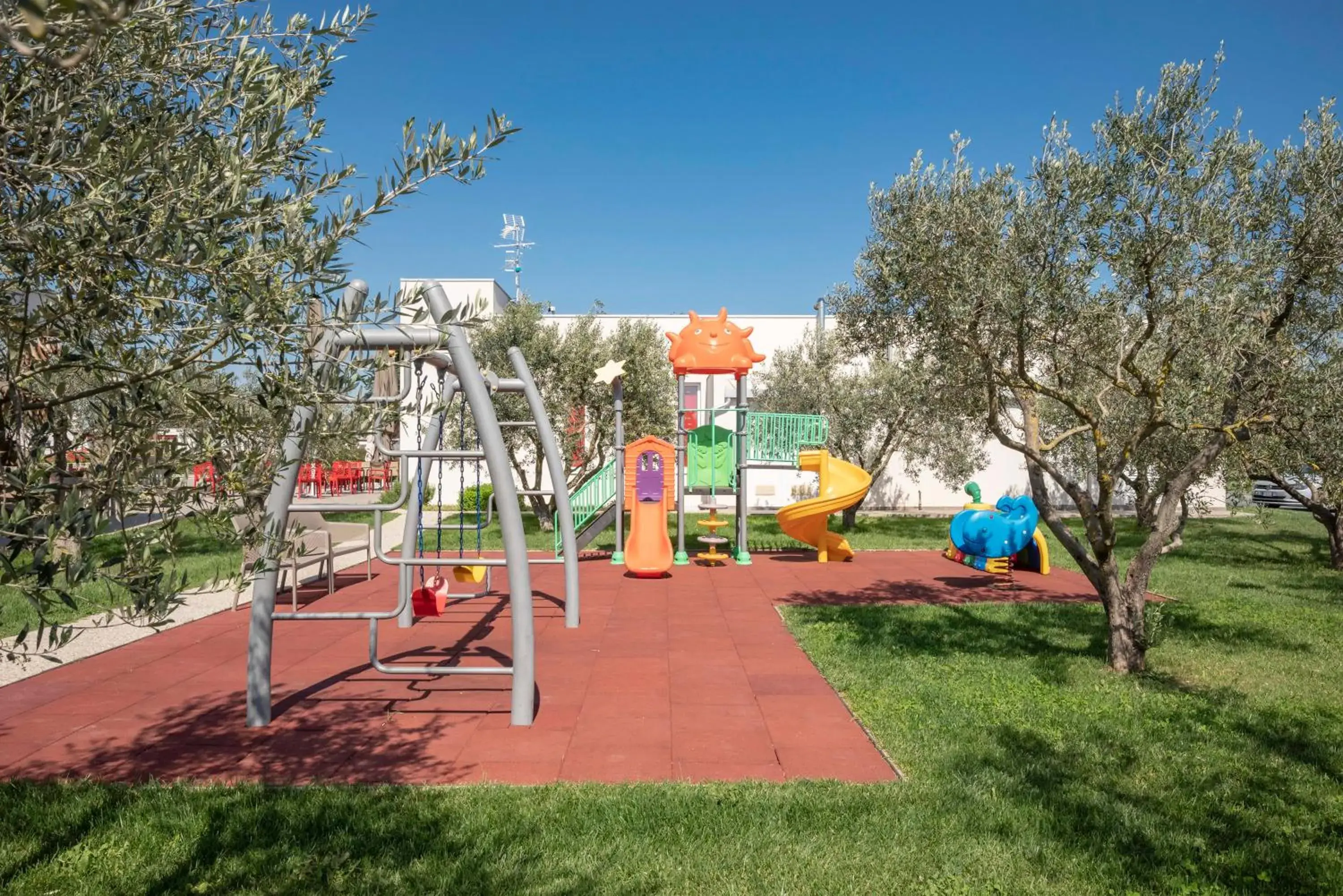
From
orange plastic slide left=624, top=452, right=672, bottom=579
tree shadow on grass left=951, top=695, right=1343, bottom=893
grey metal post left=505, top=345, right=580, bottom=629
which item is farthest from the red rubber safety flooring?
orange plastic slide left=624, top=452, right=672, bottom=579

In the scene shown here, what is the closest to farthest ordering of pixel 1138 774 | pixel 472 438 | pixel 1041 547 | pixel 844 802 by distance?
1. pixel 844 802
2. pixel 1138 774
3. pixel 1041 547
4. pixel 472 438

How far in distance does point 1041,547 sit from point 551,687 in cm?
1056

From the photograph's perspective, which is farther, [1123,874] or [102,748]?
[102,748]

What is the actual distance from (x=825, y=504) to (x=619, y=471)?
3.87 meters

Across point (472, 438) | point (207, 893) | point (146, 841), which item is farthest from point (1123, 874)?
point (472, 438)

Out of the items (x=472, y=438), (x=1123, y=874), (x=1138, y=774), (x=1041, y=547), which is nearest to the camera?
(x=1123, y=874)

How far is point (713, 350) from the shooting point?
15320 millimetres

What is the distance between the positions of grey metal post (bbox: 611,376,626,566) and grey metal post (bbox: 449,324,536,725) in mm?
6879

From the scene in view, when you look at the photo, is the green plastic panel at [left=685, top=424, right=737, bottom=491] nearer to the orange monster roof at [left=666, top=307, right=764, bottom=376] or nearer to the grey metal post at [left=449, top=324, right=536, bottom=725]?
the orange monster roof at [left=666, top=307, right=764, bottom=376]

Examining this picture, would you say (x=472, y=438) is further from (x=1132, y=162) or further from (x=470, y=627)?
(x=1132, y=162)

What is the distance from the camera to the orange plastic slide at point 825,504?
49.4 ft

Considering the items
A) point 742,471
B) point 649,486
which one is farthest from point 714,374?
point 649,486

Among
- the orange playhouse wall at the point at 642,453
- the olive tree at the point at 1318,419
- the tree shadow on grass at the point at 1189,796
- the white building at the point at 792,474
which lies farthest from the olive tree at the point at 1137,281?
the white building at the point at 792,474

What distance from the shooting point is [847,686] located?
703cm
